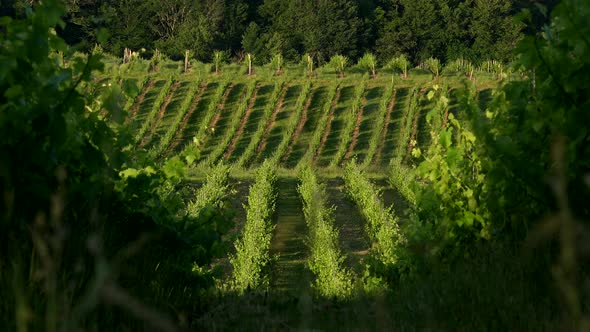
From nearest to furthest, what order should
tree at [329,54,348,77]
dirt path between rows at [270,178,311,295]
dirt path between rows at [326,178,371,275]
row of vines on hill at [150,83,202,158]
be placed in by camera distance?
dirt path between rows at [270,178,311,295] < dirt path between rows at [326,178,371,275] < row of vines on hill at [150,83,202,158] < tree at [329,54,348,77]

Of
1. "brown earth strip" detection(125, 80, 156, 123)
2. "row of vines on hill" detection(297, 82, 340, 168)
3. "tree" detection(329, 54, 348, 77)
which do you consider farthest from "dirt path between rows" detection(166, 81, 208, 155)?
"tree" detection(329, 54, 348, 77)

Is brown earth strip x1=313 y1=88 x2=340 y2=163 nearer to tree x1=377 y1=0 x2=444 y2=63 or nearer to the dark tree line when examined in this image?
the dark tree line

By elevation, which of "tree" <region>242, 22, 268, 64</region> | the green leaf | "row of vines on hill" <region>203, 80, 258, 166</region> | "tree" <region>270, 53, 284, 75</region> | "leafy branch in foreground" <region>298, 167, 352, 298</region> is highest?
Answer: "tree" <region>242, 22, 268, 64</region>

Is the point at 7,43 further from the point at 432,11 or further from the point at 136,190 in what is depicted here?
the point at 432,11

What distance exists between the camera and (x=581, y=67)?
531 cm

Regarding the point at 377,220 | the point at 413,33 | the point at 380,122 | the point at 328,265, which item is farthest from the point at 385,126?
the point at 413,33

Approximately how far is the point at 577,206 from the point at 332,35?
201 feet

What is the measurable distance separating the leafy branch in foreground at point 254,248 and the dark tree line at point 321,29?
44685mm

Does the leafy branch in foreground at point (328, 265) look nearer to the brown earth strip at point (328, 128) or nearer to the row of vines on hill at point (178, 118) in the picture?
the brown earth strip at point (328, 128)

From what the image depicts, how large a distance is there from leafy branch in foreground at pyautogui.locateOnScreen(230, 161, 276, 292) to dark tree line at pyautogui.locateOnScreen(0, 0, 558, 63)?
1759 inches

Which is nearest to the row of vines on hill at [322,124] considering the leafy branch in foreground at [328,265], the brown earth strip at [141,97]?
the brown earth strip at [141,97]

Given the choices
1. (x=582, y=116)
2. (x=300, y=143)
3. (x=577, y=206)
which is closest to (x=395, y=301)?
(x=577, y=206)

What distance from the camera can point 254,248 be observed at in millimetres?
13812

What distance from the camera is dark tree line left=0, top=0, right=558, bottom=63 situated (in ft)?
211
